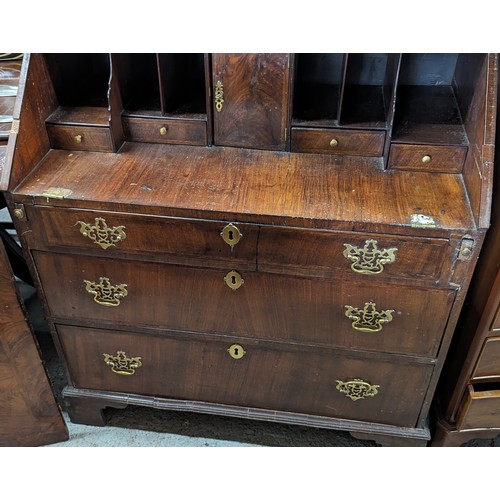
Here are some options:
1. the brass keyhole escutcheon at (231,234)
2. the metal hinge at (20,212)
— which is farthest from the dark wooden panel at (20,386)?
the brass keyhole escutcheon at (231,234)

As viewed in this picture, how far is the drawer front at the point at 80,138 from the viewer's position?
53.9 inches

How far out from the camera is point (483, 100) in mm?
1163

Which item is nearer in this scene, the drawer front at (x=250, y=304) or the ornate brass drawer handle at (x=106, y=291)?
the drawer front at (x=250, y=304)

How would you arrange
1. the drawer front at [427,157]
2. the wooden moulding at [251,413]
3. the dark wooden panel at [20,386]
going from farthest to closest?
the wooden moulding at [251,413]
the dark wooden panel at [20,386]
the drawer front at [427,157]

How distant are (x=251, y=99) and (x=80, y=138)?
1.51ft

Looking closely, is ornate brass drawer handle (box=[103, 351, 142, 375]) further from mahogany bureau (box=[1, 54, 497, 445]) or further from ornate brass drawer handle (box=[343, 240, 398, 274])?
ornate brass drawer handle (box=[343, 240, 398, 274])

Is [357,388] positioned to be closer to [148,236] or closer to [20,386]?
[148,236]

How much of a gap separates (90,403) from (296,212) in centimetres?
97

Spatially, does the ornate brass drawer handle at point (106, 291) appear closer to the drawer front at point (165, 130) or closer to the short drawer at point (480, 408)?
the drawer front at point (165, 130)

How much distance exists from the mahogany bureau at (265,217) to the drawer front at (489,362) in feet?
0.34

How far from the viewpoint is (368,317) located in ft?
4.32

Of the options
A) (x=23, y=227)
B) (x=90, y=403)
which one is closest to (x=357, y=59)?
(x=23, y=227)

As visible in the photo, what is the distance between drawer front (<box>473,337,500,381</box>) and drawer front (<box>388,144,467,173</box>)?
44 cm

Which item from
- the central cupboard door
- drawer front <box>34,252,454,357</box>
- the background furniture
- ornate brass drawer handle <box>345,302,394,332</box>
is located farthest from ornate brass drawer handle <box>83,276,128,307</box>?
the background furniture
